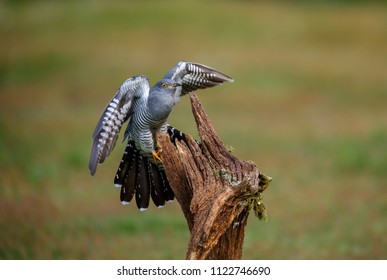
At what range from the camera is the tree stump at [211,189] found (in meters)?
6.20

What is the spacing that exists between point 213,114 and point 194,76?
520 inches

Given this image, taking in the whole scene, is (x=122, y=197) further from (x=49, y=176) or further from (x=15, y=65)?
(x=15, y=65)

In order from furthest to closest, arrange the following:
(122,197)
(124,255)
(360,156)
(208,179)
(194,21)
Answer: (194,21) → (360,156) → (124,255) → (122,197) → (208,179)

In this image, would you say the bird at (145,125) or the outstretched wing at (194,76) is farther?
the outstretched wing at (194,76)

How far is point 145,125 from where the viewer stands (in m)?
7.41

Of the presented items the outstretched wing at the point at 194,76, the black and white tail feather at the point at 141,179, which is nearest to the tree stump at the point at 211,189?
the outstretched wing at the point at 194,76

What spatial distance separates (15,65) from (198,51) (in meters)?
6.11

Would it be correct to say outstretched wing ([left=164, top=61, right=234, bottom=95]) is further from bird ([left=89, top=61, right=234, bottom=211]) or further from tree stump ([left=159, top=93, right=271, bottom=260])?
tree stump ([left=159, top=93, right=271, bottom=260])

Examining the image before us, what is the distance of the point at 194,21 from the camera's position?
29.3 metres

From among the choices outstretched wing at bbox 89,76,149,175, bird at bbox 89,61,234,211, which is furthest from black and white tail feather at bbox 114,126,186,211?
outstretched wing at bbox 89,76,149,175

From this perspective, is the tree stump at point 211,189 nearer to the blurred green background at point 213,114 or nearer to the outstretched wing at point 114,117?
the outstretched wing at point 114,117

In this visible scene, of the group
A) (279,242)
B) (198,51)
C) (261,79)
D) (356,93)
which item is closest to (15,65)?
(198,51)

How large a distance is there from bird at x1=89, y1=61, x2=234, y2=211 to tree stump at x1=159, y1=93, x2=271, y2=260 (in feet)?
1.32

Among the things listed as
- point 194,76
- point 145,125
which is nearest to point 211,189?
point 145,125
